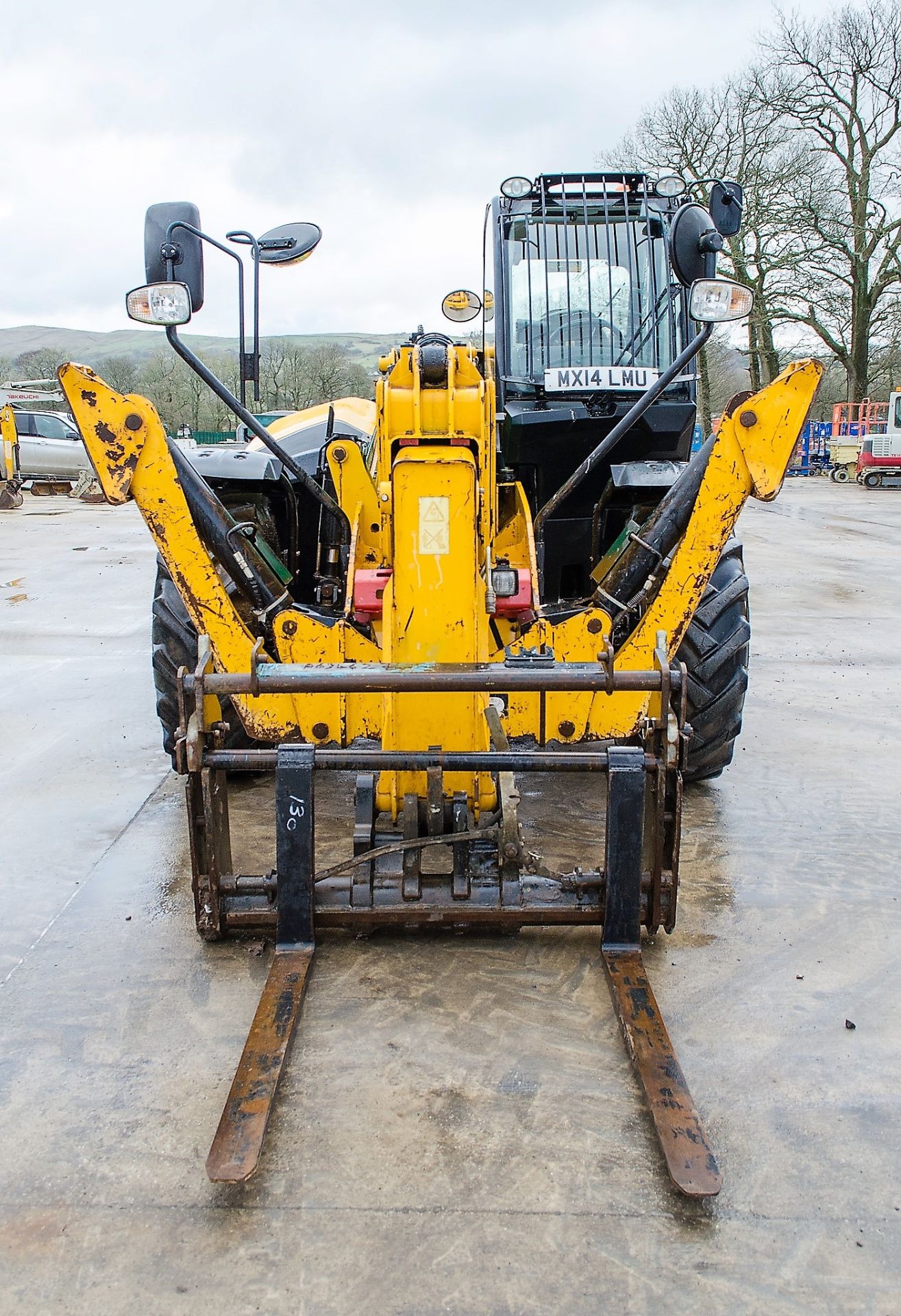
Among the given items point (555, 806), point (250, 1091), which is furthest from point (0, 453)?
point (250, 1091)

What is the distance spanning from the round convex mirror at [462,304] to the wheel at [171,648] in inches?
70.0

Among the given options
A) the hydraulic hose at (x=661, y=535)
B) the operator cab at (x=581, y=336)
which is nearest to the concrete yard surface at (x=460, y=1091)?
the hydraulic hose at (x=661, y=535)

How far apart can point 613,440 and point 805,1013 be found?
2065mm

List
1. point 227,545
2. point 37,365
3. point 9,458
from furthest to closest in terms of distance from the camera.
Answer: point 37,365
point 9,458
point 227,545

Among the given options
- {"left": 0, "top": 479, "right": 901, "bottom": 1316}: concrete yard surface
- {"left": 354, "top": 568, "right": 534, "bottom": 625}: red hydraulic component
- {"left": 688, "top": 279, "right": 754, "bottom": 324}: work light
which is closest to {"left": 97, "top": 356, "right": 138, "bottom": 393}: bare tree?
{"left": 354, "top": 568, "right": 534, "bottom": 625}: red hydraulic component

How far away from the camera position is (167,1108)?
2.45 meters

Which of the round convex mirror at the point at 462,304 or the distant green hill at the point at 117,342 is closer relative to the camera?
the round convex mirror at the point at 462,304

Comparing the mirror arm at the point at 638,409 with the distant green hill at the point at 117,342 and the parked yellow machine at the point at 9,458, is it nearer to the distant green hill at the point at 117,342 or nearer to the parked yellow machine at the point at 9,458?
the parked yellow machine at the point at 9,458

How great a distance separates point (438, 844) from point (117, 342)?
174418 mm

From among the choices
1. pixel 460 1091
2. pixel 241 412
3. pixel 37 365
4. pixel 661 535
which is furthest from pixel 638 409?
pixel 37 365

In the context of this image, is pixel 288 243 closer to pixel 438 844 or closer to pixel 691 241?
pixel 691 241

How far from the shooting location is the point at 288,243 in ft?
11.6

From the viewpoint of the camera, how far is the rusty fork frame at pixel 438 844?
2918 mm

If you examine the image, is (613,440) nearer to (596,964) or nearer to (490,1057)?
Result: (596,964)
